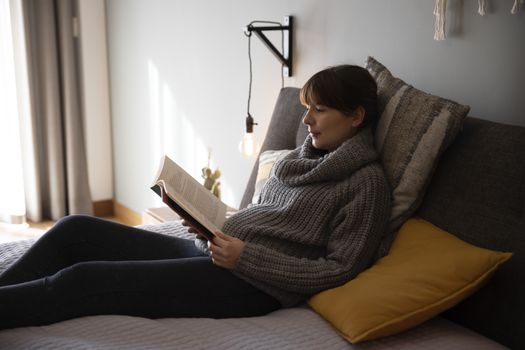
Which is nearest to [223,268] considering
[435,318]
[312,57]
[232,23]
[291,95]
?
[435,318]

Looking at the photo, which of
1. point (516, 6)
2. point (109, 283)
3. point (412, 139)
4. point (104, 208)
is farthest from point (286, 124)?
point (104, 208)

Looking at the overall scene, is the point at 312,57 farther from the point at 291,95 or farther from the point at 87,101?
the point at 87,101

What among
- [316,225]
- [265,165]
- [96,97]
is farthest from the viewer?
[96,97]

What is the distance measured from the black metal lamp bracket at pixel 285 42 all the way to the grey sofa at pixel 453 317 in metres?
0.98

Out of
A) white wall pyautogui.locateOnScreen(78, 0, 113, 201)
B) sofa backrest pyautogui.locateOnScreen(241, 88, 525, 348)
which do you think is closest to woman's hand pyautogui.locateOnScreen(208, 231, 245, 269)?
sofa backrest pyautogui.locateOnScreen(241, 88, 525, 348)

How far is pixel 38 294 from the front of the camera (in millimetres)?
1422

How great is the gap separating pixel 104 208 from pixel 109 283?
2.86 m

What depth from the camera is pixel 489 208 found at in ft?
5.02

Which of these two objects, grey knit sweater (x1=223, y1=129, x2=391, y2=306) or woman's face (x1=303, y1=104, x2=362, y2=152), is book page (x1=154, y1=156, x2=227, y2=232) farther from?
woman's face (x1=303, y1=104, x2=362, y2=152)

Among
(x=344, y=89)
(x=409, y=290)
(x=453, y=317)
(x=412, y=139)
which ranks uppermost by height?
(x=344, y=89)

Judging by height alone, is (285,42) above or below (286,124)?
above

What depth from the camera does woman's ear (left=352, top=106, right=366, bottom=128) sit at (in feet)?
5.67

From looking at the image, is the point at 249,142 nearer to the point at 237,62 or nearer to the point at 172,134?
the point at 237,62

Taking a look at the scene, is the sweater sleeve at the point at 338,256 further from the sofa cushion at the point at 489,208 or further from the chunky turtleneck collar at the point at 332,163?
the sofa cushion at the point at 489,208
